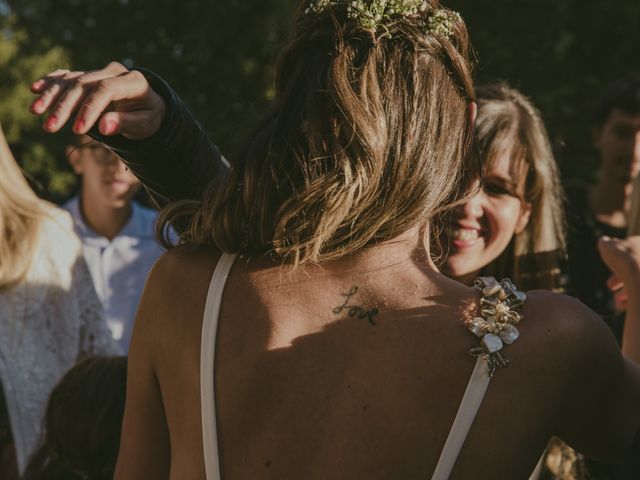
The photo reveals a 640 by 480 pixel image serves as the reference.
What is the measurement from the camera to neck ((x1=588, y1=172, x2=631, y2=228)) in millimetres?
4965

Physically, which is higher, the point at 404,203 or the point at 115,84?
the point at 115,84

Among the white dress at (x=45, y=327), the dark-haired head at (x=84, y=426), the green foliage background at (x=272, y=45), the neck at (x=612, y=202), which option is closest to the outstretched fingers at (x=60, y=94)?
the dark-haired head at (x=84, y=426)

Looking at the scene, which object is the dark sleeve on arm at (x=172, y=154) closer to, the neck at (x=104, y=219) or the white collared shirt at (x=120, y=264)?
the white collared shirt at (x=120, y=264)

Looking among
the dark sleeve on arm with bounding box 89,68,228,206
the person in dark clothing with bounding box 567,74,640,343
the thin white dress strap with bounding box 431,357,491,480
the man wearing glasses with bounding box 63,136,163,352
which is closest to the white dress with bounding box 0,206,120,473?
the man wearing glasses with bounding box 63,136,163,352

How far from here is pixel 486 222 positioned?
2963mm

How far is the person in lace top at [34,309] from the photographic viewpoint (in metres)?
3.29

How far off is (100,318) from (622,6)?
7.36 m

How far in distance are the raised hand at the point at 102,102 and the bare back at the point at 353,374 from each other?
394 mm

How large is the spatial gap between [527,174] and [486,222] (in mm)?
257

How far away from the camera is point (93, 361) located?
2.85 m

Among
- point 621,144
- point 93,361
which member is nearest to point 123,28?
point 621,144

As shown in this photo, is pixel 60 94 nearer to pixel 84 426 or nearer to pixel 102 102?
pixel 102 102

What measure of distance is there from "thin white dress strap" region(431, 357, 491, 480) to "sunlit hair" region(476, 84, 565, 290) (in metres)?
1.48

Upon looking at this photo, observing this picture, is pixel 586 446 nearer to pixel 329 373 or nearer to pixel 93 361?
pixel 329 373
